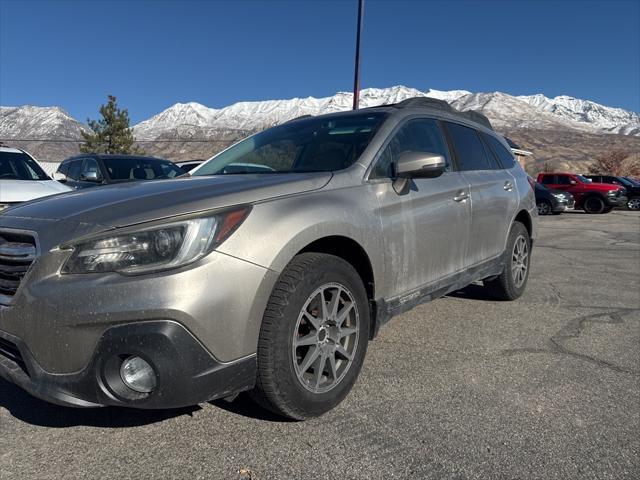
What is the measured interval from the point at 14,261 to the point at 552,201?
67.9 ft

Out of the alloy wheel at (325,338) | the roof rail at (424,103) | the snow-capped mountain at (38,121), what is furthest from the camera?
the snow-capped mountain at (38,121)

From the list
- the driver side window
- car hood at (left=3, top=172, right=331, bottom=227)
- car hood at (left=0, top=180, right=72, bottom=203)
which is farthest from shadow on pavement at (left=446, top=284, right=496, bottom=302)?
car hood at (left=0, top=180, right=72, bottom=203)

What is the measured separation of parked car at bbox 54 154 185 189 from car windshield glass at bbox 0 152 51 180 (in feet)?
2.38

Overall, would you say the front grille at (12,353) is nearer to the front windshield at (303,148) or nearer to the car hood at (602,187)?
the front windshield at (303,148)

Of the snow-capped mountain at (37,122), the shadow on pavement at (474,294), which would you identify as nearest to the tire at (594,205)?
the shadow on pavement at (474,294)

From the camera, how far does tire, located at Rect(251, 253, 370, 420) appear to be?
2186 millimetres

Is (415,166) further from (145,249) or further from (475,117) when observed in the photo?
(475,117)

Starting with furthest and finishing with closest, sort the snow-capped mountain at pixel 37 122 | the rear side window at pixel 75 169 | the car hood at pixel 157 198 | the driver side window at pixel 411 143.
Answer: the snow-capped mountain at pixel 37 122
the rear side window at pixel 75 169
the driver side window at pixel 411 143
the car hood at pixel 157 198

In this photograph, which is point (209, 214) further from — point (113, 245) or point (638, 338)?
point (638, 338)

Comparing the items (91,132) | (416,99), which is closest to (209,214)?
(416,99)

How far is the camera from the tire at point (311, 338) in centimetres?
219

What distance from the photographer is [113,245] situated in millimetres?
2000

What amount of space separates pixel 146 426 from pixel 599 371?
281 cm

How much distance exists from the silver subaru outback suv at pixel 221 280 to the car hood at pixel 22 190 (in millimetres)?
4379
